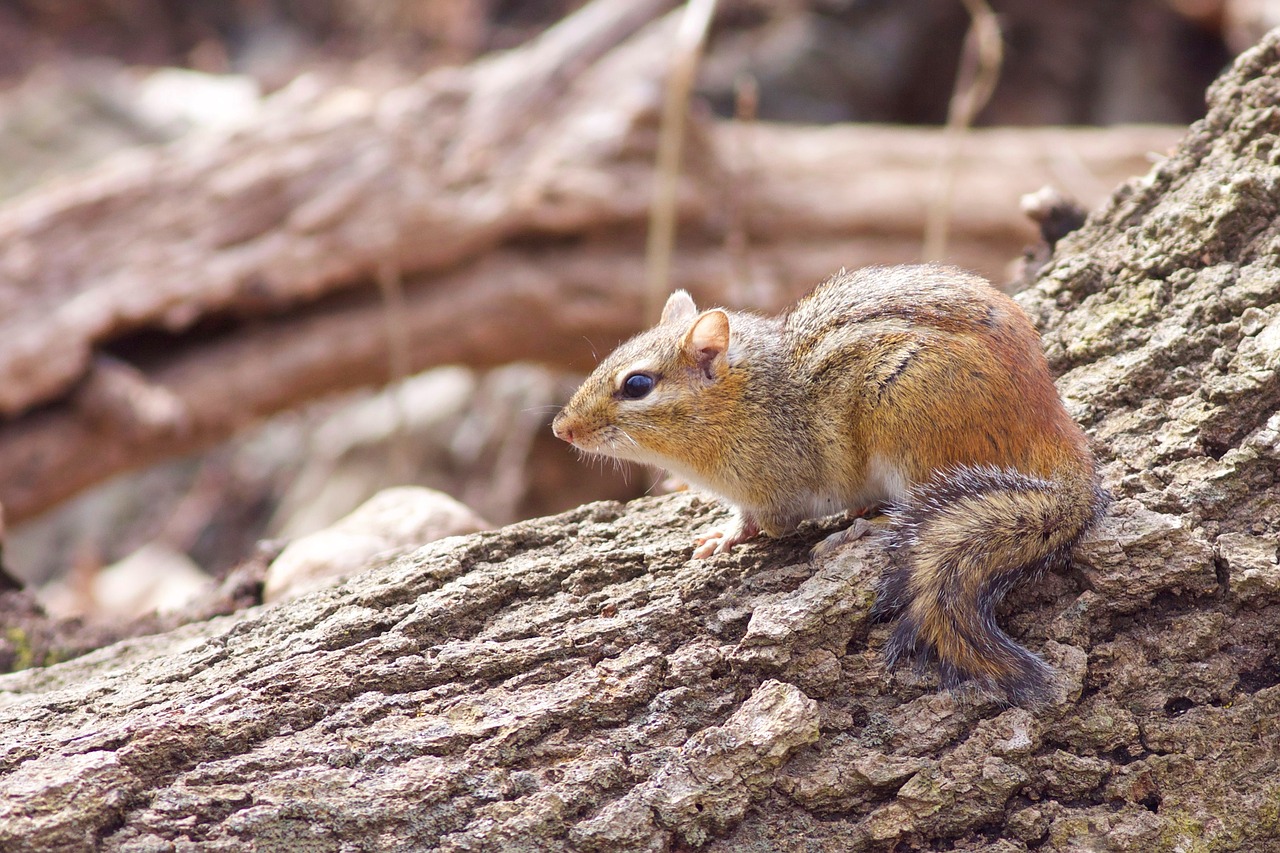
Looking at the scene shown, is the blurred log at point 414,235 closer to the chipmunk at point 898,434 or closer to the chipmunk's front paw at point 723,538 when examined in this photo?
the chipmunk at point 898,434

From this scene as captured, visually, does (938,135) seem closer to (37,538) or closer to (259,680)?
(259,680)

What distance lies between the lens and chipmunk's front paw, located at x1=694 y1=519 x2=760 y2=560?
2736 mm

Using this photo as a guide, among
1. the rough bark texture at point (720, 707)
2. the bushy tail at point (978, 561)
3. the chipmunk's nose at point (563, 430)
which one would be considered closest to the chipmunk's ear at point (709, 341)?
the chipmunk's nose at point (563, 430)

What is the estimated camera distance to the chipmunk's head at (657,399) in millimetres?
3076

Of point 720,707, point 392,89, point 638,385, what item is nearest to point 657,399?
point 638,385

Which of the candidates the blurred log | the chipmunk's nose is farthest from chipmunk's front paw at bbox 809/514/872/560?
the blurred log

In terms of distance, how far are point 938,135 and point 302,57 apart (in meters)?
5.85

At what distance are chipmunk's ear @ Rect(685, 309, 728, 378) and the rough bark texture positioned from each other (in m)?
0.64

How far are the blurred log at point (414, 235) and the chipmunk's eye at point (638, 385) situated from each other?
10.0 feet

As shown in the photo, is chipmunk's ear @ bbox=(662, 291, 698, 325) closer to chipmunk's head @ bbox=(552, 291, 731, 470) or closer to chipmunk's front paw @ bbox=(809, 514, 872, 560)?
chipmunk's head @ bbox=(552, 291, 731, 470)

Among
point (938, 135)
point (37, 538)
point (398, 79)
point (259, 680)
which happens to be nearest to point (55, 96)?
point (398, 79)

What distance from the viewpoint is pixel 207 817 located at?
81.8 inches

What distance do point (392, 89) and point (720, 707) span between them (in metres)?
6.58

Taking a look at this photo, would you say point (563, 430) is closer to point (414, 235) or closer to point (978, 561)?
point (978, 561)
